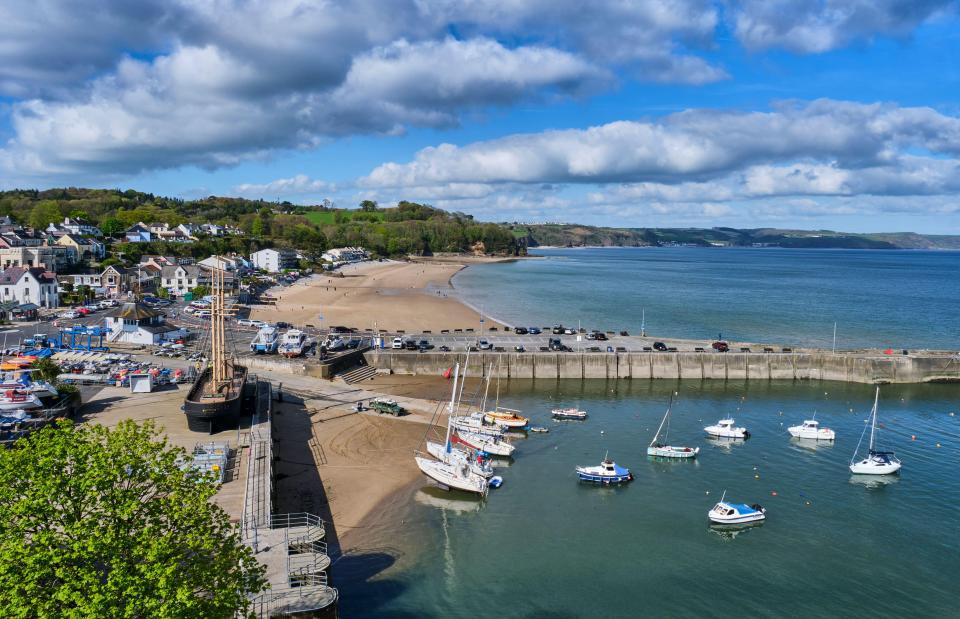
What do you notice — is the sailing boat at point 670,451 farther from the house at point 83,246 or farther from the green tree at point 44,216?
the green tree at point 44,216

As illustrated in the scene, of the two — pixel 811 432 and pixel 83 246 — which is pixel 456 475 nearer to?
pixel 811 432

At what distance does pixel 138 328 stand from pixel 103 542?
170 feet

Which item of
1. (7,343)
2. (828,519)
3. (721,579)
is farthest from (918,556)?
(7,343)

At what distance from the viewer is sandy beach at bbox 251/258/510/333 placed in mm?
79938

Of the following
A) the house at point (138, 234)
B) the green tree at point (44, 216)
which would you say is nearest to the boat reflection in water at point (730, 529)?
the house at point (138, 234)

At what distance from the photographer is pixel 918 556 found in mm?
28094

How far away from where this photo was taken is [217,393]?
36719mm

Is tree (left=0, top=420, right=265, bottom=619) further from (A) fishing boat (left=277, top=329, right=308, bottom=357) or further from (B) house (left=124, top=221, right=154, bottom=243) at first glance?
(B) house (left=124, top=221, right=154, bottom=243)

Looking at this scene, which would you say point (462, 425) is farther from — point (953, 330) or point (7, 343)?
point (953, 330)

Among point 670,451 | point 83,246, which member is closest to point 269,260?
point 83,246

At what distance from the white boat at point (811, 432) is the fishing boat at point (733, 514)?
14.3 meters

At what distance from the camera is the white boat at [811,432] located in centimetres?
4288

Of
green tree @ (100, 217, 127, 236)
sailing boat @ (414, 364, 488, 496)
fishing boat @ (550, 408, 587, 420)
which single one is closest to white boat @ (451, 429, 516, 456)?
sailing boat @ (414, 364, 488, 496)

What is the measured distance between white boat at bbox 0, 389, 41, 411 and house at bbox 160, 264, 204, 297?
66512 millimetres
